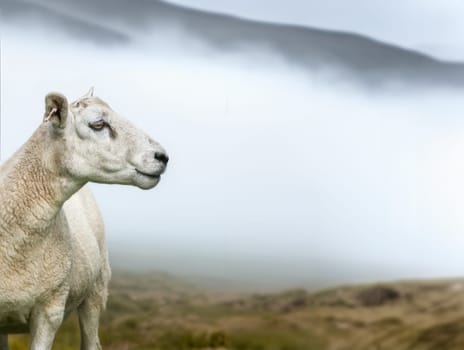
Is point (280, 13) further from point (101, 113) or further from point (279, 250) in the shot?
point (101, 113)

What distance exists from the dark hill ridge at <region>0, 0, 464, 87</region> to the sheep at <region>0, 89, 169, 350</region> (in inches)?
160

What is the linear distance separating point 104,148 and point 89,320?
1.04m

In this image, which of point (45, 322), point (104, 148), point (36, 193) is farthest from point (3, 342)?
point (104, 148)

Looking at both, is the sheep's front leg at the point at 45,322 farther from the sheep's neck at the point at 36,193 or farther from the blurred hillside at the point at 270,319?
the blurred hillside at the point at 270,319

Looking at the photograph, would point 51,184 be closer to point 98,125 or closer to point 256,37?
point 98,125

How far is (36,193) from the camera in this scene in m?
3.37

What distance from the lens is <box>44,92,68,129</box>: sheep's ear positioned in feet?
10.6

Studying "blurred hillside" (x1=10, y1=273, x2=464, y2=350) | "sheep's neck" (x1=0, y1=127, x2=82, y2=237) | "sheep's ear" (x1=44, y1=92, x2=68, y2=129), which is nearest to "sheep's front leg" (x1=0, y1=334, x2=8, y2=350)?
"sheep's neck" (x1=0, y1=127, x2=82, y2=237)

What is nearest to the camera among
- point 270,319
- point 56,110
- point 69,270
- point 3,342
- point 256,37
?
point 56,110

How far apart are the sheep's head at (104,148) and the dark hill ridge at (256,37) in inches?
161

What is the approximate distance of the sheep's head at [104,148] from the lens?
10.9 ft

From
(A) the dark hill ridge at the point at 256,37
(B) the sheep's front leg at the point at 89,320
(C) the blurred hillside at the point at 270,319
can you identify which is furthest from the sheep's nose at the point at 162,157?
(A) the dark hill ridge at the point at 256,37

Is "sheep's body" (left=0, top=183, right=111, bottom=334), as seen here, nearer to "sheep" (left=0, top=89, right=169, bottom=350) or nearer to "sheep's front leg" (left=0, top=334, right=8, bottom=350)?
"sheep" (left=0, top=89, right=169, bottom=350)

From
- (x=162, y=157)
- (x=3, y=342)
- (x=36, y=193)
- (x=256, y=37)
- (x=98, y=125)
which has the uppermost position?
(x=256, y=37)
